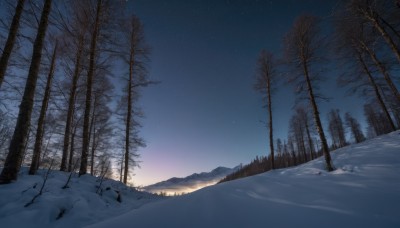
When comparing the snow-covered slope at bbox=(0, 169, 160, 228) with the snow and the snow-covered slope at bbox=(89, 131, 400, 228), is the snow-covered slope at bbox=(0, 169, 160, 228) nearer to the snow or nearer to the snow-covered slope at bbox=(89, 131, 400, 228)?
the snow

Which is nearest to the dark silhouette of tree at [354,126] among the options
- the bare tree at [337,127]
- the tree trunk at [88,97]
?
the bare tree at [337,127]

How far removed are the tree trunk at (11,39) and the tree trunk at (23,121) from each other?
0.51 m

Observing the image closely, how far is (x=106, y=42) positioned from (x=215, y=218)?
7900 mm

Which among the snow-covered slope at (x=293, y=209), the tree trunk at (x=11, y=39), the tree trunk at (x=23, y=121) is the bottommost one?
the snow-covered slope at (x=293, y=209)

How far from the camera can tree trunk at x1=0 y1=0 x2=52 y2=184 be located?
12.6 feet

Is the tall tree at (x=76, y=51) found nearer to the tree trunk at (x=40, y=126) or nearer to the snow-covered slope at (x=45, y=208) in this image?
the tree trunk at (x=40, y=126)

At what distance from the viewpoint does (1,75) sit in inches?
170

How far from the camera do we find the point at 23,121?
413cm

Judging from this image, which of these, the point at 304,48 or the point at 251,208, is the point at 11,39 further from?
the point at 304,48

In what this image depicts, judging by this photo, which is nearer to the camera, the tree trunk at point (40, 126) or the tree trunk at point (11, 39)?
the tree trunk at point (11, 39)

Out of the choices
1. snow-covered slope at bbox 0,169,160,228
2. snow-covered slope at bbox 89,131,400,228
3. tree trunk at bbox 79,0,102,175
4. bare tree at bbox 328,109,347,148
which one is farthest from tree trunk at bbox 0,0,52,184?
bare tree at bbox 328,109,347,148

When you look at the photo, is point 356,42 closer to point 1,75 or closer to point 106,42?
point 106,42

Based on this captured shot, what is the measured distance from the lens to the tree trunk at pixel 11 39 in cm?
434

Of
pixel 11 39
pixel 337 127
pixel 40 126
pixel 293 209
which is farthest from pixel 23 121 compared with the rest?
pixel 337 127
